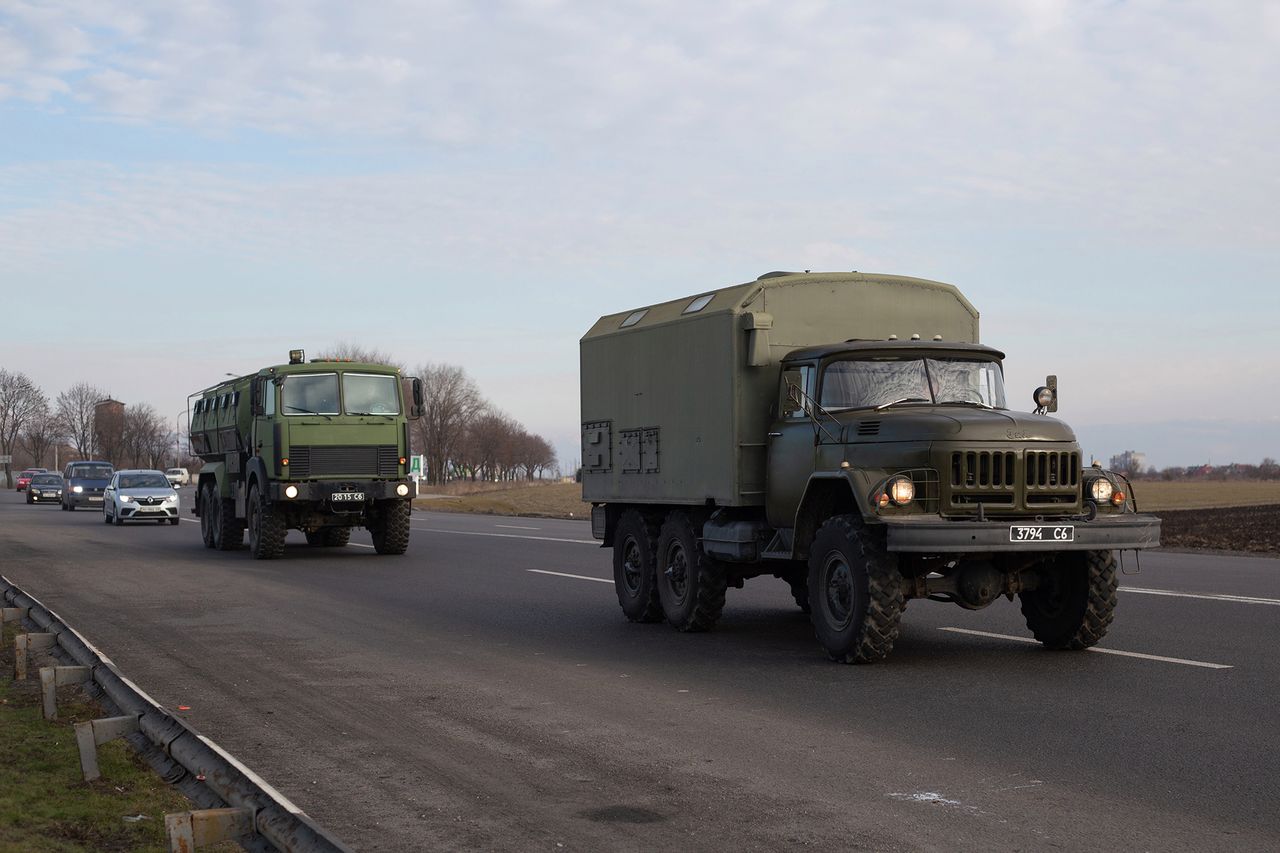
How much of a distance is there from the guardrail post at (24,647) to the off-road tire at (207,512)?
18.8m

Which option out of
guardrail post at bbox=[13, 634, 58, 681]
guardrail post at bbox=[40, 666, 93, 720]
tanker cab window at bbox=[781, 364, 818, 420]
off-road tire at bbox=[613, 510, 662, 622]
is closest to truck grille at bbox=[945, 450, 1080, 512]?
tanker cab window at bbox=[781, 364, 818, 420]

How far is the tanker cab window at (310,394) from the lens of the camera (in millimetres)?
24344

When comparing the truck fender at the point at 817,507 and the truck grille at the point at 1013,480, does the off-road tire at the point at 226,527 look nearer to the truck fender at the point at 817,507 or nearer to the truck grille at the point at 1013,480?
the truck fender at the point at 817,507

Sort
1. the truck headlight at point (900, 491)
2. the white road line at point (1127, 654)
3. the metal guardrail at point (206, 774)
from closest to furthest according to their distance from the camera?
the metal guardrail at point (206, 774), the truck headlight at point (900, 491), the white road line at point (1127, 654)

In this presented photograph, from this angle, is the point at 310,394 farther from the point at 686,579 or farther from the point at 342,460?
the point at 686,579

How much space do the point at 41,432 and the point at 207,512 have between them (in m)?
148

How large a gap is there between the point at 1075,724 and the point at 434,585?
11.8 metres

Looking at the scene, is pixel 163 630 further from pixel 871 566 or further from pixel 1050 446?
pixel 1050 446

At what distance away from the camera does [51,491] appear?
6562 centimetres

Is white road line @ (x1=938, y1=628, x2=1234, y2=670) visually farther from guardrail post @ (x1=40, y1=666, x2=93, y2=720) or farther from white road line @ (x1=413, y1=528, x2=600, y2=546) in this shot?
white road line @ (x1=413, y1=528, x2=600, y2=546)

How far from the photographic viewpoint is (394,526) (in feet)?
82.1

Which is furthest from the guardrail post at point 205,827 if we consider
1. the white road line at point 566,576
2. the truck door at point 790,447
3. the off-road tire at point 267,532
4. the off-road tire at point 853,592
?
the off-road tire at point 267,532

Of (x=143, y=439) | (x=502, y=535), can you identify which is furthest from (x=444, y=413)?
(x=502, y=535)

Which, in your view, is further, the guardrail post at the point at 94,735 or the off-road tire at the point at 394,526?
the off-road tire at the point at 394,526
